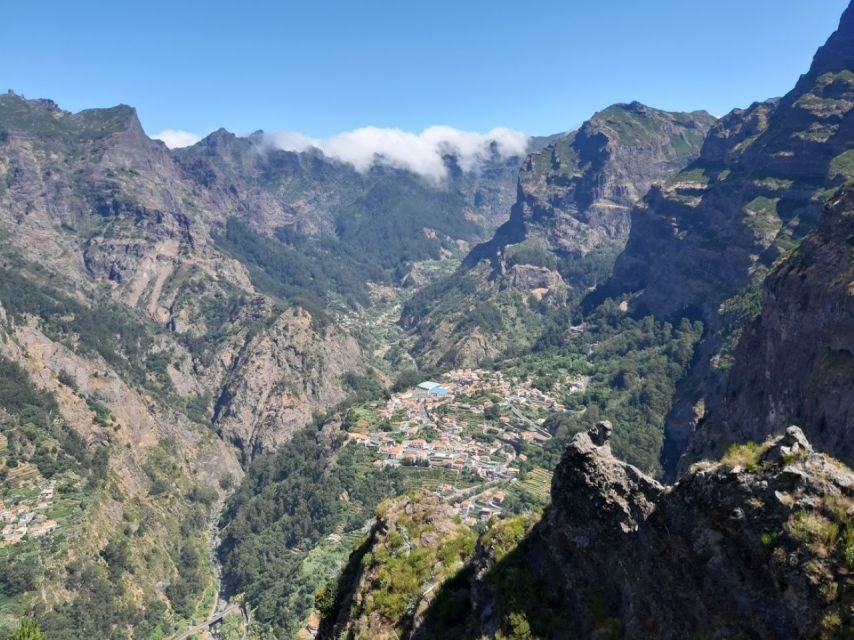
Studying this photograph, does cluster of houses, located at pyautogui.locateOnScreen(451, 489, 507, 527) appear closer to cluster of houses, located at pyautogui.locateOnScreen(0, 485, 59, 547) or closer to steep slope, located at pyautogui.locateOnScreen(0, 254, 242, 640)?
steep slope, located at pyautogui.locateOnScreen(0, 254, 242, 640)

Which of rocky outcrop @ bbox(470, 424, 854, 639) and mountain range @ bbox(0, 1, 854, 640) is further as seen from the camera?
mountain range @ bbox(0, 1, 854, 640)

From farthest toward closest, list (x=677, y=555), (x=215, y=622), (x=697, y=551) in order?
(x=215, y=622), (x=677, y=555), (x=697, y=551)

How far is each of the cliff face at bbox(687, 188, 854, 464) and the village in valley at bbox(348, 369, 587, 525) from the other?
5453cm

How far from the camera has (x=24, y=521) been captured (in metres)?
118

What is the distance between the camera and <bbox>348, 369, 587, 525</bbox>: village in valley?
140 metres

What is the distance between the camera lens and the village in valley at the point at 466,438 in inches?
5497

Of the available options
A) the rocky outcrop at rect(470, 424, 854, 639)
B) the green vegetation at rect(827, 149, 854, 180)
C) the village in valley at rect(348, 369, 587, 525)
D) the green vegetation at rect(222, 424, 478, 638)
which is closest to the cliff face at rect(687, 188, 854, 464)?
the village in valley at rect(348, 369, 587, 525)

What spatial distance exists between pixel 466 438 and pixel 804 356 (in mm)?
104858

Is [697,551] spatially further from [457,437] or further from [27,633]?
[457,437]

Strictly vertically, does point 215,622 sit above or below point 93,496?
below

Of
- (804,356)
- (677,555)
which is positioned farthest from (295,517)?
(677,555)

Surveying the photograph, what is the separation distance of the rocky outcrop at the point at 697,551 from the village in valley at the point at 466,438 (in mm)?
106852

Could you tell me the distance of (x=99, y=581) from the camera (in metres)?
115

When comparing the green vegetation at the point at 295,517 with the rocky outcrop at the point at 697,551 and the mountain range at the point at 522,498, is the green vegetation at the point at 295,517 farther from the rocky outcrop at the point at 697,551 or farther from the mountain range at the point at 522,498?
the rocky outcrop at the point at 697,551
